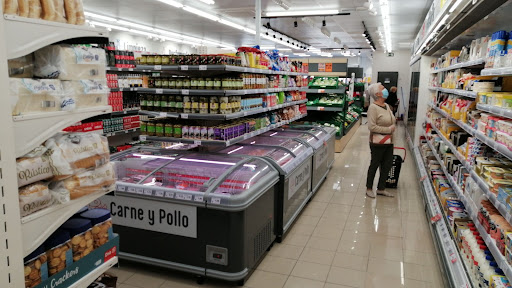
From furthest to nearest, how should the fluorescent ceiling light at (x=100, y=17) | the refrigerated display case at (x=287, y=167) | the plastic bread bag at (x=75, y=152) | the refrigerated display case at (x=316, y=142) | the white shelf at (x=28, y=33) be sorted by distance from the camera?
1. the fluorescent ceiling light at (x=100, y=17)
2. the refrigerated display case at (x=316, y=142)
3. the refrigerated display case at (x=287, y=167)
4. the plastic bread bag at (x=75, y=152)
5. the white shelf at (x=28, y=33)

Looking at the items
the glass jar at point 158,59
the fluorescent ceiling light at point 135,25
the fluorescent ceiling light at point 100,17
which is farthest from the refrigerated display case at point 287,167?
the fluorescent ceiling light at point 135,25

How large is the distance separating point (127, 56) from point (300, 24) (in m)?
10.1

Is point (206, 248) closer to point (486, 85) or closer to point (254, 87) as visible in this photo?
point (254, 87)

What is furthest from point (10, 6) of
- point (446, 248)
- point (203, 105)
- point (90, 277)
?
point (446, 248)

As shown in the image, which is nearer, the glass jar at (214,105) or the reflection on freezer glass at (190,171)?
the reflection on freezer glass at (190,171)

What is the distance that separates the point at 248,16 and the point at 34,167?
13.0 m

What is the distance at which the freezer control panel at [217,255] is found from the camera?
3416mm

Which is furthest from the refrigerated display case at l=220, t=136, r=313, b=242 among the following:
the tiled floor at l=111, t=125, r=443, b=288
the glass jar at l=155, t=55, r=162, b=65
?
the glass jar at l=155, t=55, r=162, b=65

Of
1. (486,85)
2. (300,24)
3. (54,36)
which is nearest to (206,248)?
→ (54,36)

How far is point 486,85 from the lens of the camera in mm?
3500

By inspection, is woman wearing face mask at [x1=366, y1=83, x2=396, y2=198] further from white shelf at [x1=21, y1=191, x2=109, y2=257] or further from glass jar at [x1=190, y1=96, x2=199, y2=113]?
white shelf at [x1=21, y1=191, x2=109, y2=257]

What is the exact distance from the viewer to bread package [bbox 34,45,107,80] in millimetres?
1595

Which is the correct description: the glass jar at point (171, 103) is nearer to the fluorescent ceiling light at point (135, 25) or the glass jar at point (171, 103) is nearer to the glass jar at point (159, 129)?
the glass jar at point (159, 129)

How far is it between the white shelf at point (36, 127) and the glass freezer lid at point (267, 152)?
120 inches
